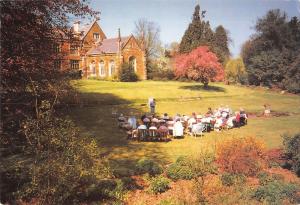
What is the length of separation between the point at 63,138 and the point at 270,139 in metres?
12.4

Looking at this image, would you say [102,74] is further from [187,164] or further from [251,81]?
[251,81]

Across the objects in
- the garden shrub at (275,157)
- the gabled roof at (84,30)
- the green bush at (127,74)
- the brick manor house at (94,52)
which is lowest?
the garden shrub at (275,157)

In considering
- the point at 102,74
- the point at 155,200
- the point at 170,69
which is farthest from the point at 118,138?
the point at 155,200

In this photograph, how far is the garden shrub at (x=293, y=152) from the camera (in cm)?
1377

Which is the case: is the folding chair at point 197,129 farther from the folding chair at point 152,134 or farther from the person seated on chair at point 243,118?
the person seated on chair at point 243,118

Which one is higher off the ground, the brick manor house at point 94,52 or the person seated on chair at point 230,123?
the brick manor house at point 94,52

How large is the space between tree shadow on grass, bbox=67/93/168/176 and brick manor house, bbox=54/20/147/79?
54.8 inches

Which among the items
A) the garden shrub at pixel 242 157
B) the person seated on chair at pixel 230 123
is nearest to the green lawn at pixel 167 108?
the person seated on chair at pixel 230 123

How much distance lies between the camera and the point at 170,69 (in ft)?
65.7

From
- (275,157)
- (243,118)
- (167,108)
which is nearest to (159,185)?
(275,157)

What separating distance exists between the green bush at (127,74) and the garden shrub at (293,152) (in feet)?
26.1

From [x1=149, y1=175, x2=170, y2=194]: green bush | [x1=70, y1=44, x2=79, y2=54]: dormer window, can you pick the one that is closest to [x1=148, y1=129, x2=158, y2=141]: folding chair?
[x1=149, y1=175, x2=170, y2=194]: green bush

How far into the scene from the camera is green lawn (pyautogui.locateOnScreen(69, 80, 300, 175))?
660 inches

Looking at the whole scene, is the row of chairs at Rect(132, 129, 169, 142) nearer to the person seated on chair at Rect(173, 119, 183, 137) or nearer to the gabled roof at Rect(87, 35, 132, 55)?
the person seated on chair at Rect(173, 119, 183, 137)
